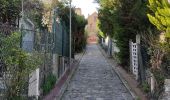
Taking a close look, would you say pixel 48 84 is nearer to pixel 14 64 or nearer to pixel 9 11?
pixel 9 11

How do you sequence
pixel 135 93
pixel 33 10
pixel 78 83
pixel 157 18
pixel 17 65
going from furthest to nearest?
pixel 33 10 < pixel 78 83 < pixel 135 93 < pixel 157 18 < pixel 17 65

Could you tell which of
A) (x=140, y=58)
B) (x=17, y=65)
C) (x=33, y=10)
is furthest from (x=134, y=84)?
(x=33, y=10)

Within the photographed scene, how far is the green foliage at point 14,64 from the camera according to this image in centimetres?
922

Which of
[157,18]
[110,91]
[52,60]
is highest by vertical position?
[157,18]

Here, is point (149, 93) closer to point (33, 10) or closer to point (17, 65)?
point (17, 65)

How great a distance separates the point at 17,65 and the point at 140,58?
7878mm

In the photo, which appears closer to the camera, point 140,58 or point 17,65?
point 17,65

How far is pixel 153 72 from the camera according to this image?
13000mm

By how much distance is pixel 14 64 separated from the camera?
9547mm

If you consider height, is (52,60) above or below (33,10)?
below

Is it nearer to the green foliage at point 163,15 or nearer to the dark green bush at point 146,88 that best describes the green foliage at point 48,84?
the dark green bush at point 146,88

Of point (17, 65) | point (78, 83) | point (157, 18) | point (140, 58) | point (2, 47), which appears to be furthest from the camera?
point (78, 83)

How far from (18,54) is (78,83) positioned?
832 centimetres

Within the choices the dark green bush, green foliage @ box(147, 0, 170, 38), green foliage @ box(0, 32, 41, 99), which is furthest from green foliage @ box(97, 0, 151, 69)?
green foliage @ box(0, 32, 41, 99)
